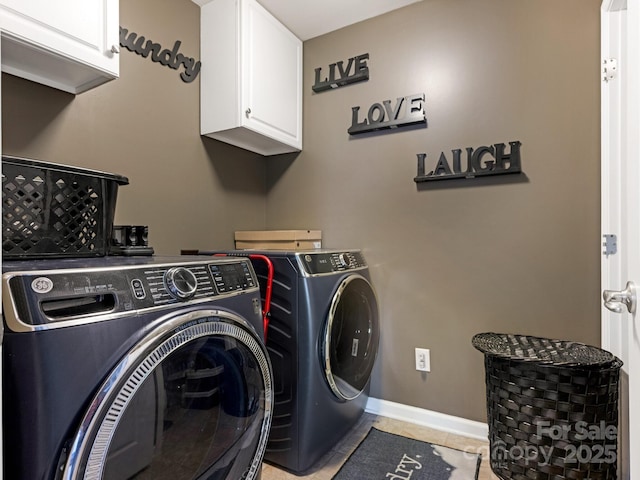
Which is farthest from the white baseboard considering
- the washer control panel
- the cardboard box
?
the cardboard box

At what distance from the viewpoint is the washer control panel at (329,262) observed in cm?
153

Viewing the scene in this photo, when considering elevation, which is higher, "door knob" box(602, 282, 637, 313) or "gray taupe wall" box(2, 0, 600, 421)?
"gray taupe wall" box(2, 0, 600, 421)

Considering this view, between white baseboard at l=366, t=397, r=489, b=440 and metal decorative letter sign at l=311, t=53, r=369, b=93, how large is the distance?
192cm

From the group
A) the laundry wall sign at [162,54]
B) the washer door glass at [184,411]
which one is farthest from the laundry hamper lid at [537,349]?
the laundry wall sign at [162,54]

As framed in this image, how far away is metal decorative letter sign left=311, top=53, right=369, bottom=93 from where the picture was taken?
220cm

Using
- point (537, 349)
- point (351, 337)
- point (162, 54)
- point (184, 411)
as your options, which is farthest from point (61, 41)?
point (537, 349)

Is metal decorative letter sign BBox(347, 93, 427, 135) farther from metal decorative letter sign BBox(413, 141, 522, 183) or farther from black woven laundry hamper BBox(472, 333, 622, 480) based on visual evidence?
black woven laundry hamper BBox(472, 333, 622, 480)

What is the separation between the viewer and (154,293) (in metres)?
0.87

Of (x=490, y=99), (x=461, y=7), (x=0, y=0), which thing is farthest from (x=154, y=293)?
(x=461, y=7)

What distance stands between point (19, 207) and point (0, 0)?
24.2 inches

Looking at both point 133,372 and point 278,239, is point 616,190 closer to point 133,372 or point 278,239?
point 278,239

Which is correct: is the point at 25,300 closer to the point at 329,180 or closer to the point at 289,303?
the point at 289,303

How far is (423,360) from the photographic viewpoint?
6.61 feet

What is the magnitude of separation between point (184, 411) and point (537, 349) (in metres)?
1.49
